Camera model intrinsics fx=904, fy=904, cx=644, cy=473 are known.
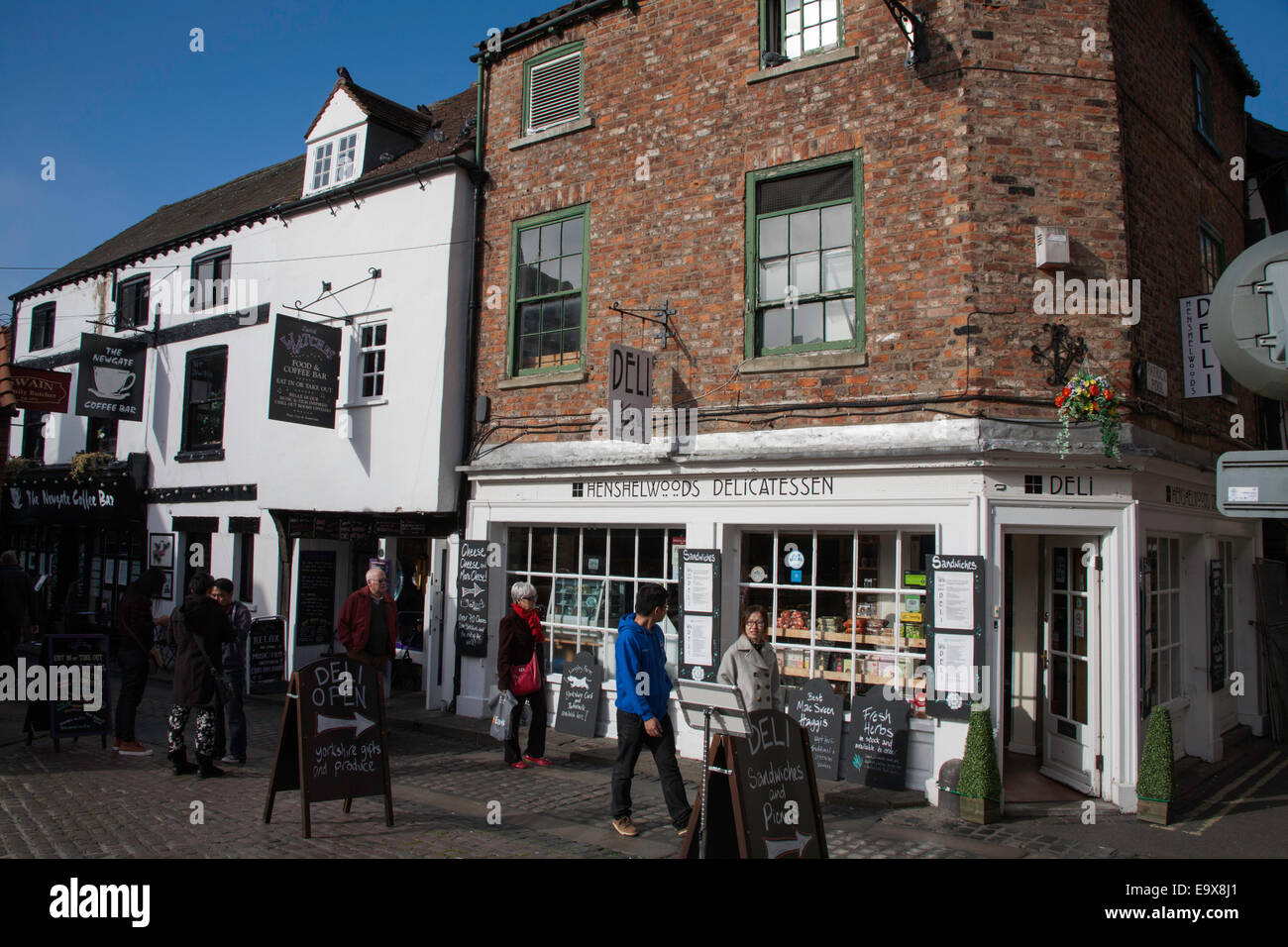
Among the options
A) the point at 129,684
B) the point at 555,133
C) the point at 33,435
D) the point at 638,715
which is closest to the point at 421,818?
the point at 638,715

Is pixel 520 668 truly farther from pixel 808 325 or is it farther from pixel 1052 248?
pixel 1052 248

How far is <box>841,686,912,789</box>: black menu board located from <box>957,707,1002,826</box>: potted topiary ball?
828mm

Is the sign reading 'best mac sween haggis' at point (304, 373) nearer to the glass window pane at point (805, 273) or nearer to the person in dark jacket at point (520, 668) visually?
the person in dark jacket at point (520, 668)

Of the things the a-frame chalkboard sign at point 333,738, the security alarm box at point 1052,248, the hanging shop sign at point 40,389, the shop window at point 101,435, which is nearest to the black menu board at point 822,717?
the a-frame chalkboard sign at point 333,738

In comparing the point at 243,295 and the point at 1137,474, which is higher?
the point at 243,295

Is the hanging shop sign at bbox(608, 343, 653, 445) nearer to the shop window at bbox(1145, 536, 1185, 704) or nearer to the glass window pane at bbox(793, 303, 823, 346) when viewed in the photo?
the glass window pane at bbox(793, 303, 823, 346)

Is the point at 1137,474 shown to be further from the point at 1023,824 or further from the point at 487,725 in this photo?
the point at 487,725

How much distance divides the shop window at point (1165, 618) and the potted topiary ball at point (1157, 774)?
1626mm

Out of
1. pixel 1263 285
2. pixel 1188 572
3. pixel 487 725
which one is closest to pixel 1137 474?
pixel 1188 572

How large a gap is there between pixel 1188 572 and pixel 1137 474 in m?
2.80

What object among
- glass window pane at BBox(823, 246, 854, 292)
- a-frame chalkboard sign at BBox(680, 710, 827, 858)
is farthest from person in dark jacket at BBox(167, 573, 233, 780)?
glass window pane at BBox(823, 246, 854, 292)

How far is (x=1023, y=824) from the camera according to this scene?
743 cm

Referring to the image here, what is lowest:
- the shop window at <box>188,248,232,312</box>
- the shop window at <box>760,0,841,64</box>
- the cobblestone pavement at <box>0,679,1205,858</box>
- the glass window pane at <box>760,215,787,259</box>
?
the cobblestone pavement at <box>0,679,1205,858</box>

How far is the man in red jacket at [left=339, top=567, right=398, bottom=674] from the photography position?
9320 mm
